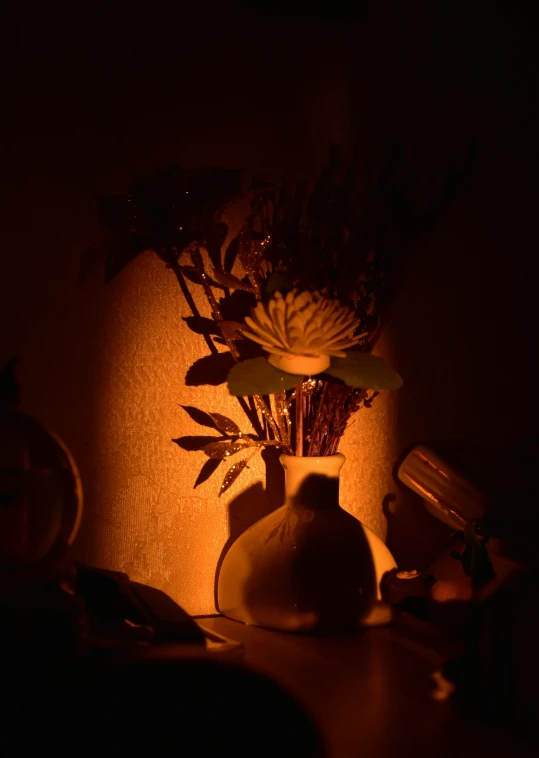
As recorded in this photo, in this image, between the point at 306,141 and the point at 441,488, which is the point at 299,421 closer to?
the point at 441,488

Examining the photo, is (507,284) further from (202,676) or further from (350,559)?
(202,676)

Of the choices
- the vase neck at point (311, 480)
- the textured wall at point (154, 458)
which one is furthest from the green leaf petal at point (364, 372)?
the textured wall at point (154, 458)

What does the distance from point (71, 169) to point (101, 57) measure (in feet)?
0.48

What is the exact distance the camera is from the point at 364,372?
33.9 inches

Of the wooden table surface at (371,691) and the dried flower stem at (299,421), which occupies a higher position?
the dried flower stem at (299,421)

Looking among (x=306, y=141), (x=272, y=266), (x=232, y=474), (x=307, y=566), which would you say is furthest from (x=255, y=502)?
(x=306, y=141)

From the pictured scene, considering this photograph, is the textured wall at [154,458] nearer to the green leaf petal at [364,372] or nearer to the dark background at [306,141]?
the dark background at [306,141]

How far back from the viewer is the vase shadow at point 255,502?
3.41ft

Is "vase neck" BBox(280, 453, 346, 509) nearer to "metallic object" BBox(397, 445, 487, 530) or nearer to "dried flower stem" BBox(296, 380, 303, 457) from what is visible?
"dried flower stem" BBox(296, 380, 303, 457)

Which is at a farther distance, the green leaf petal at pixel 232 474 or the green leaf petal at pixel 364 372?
the green leaf petal at pixel 232 474

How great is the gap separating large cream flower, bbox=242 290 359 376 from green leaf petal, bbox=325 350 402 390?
3 centimetres

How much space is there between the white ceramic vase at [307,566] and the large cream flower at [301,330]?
15 cm

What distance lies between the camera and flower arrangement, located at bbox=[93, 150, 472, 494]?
90cm

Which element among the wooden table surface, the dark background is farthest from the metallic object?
the wooden table surface
